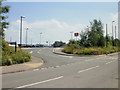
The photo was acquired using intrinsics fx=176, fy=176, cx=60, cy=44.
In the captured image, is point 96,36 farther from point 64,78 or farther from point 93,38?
point 64,78

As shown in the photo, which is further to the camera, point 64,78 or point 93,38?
point 93,38

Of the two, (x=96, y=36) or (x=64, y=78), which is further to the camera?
(x=96, y=36)

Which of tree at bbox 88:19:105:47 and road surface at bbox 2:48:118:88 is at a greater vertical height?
tree at bbox 88:19:105:47

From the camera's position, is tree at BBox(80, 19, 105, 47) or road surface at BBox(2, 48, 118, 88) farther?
tree at BBox(80, 19, 105, 47)

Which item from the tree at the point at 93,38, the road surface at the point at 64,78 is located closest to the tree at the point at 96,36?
the tree at the point at 93,38

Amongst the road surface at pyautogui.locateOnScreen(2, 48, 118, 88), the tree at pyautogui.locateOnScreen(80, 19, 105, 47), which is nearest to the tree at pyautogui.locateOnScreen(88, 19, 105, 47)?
the tree at pyautogui.locateOnScreen(80, 19, 105, 47)

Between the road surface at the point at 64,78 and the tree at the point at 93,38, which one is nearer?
the road surface at the point at 64,78

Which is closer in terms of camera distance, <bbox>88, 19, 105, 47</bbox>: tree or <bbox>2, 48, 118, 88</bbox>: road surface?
<bbox>2, 48, 118, 88</bbox>: road surface

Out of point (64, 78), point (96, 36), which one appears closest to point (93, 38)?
point (96, 36)

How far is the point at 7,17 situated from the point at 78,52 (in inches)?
901

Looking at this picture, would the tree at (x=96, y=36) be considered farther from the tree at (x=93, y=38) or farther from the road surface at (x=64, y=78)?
the road surface at (x=64, y=78)

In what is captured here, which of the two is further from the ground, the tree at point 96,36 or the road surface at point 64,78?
the tree at point 96,36

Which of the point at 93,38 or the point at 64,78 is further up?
the point at 93,38

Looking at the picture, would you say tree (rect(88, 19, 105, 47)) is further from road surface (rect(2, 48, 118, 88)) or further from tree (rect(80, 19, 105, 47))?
road surface (rect(2, 48, 118, 88))
